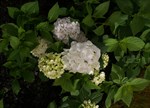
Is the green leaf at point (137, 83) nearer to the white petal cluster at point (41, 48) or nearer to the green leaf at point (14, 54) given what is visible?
the white petal cluster at point (41, 48)

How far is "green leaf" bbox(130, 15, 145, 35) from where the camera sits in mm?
1821

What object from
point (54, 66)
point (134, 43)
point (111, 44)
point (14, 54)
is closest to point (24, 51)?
point (14, 54)

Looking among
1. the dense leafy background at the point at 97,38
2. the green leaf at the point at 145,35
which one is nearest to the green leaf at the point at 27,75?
the dense leafy background at the point at 97,38

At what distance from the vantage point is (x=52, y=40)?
1904 mm

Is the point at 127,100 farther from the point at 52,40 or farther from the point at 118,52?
the point at 52,40

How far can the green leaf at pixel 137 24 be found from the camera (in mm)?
1821

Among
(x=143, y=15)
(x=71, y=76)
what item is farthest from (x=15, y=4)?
(x=143, y=15)

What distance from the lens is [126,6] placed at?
6.18 feet

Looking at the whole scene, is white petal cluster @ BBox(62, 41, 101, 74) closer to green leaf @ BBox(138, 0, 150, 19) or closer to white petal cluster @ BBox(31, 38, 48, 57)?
white petal cluster @ BBox(31, 38, 48, 57)

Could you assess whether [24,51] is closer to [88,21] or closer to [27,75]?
[27,75]

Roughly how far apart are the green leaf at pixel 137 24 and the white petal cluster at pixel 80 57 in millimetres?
226

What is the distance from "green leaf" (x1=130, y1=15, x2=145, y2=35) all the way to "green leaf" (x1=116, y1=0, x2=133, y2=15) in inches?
3.0

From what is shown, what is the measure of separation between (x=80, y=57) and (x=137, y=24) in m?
0.34

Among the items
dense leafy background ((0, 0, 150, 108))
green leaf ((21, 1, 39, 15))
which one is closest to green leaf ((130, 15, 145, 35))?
dense leafy background ((0, 0, 150, 108))
